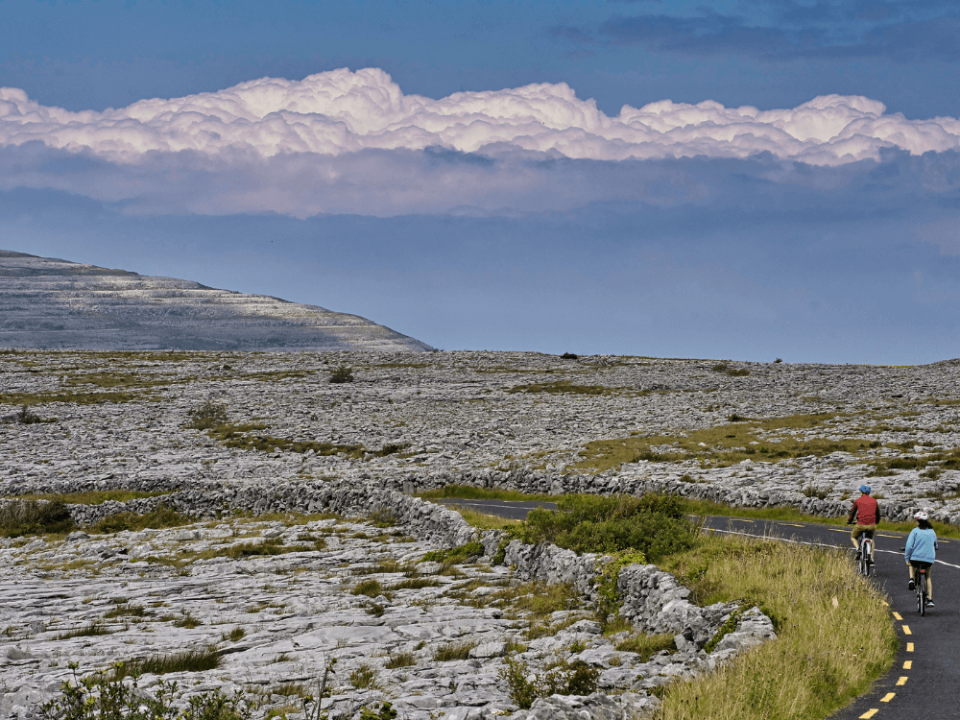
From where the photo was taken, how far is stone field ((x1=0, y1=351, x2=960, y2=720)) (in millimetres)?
14281

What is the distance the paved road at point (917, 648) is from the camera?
1162 cm

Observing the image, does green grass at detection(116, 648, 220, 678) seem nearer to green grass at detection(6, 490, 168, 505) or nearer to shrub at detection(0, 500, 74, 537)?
shrub at detection(0, 500, 74, 537)

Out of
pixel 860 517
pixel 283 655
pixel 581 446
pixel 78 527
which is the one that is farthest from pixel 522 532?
pixel 581 446

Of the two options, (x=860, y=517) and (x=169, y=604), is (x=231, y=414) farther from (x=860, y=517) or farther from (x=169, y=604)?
(x=860, y=517)

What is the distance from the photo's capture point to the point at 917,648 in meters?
14.7

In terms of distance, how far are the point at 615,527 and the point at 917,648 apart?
28.2 ft

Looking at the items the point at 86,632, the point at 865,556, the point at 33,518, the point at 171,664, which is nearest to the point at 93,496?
the point at 33,518

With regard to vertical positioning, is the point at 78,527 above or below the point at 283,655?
below

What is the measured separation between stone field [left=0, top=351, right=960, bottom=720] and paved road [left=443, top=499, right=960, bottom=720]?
217 centimetres

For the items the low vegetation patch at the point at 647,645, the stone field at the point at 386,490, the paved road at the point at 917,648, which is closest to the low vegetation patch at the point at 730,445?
the stone field at the point at 386,490

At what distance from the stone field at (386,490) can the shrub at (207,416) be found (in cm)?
51

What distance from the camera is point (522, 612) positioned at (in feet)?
61.4

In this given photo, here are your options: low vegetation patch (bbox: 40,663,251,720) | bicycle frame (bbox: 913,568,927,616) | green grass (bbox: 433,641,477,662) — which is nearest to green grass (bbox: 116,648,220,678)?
low vegetation patch (bbox: 40,663,251,720)

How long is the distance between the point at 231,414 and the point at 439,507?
43.5m
